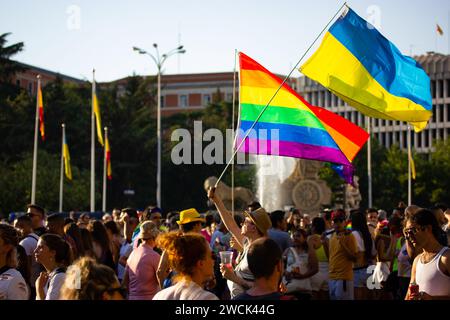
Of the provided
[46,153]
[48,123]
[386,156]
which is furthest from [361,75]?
[386,156]

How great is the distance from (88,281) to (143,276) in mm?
4967

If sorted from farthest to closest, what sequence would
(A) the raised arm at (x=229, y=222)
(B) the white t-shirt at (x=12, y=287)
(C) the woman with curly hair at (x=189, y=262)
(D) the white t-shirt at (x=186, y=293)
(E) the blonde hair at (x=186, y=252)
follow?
1. (A) the raised arm at (x=229, y=222)
2. (B) the white t-shirt at (x=12, y=287)
3. (E) the blonde hair at (x=186, y=252)
4. (C) the woman with curly hair at (x=189, y=262)
5. (D) the white t-shirt at (x=186, y=293)

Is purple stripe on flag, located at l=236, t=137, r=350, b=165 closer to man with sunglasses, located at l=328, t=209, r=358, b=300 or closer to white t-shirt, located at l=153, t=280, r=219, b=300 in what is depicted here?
man with sunglasses, located at l=328, t=209, r=358, b=300

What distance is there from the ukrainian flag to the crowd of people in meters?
1.50

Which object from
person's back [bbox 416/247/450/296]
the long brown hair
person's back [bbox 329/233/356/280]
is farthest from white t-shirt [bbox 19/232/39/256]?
person's back [bbox 416/247/450/296]

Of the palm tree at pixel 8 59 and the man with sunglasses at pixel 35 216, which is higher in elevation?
the palm tree at pixel 8 59

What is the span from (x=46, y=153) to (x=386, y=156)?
3778cm

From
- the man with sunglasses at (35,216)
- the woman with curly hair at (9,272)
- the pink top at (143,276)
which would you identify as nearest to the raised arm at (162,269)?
the pink top at (143,276)

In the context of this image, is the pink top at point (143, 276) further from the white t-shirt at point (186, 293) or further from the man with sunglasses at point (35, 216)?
the white t-shirt at point (186, 293)

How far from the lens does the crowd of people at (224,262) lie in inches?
239

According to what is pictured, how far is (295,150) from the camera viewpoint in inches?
555

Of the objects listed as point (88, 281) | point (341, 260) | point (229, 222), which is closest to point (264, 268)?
point (88, 281)

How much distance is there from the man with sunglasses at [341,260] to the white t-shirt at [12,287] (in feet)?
20.6

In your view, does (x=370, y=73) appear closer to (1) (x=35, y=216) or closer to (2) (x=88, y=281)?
(1) (x=35, y=216)
